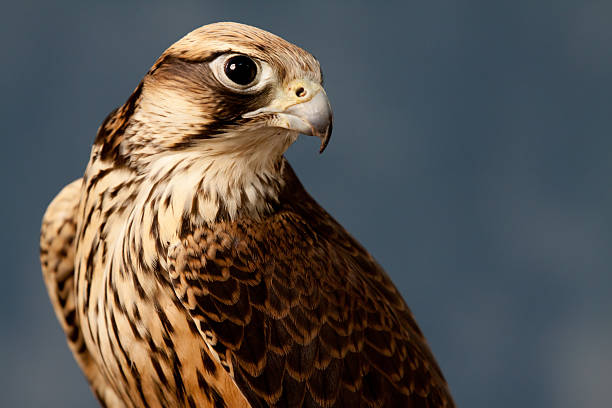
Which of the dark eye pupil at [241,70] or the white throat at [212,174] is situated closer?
the dark eye pupil at [241,70]

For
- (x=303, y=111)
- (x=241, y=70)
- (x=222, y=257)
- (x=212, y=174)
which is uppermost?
(x=241, y=70)

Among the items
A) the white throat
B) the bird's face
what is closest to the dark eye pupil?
the bird's face

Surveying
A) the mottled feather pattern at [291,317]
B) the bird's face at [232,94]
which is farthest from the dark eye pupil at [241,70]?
the mottled feather pattern at [291,317]

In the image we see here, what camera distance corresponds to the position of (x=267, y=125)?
2.28m

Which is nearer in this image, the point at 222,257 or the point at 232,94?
the point at 232,94

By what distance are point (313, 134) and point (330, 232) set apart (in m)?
0.74

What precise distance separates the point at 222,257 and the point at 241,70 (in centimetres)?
58

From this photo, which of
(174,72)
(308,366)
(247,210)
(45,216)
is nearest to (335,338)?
(308,366)

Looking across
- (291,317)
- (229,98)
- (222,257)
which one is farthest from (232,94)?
(291,317)

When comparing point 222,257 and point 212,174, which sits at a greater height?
point 212,174

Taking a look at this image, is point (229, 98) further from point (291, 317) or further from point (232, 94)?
point (291, 317)

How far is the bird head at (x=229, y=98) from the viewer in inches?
88.5

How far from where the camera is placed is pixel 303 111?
223cm

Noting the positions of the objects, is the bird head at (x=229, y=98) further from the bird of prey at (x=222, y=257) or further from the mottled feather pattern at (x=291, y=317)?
the mottled feather pattern at (x=291, y=317)
